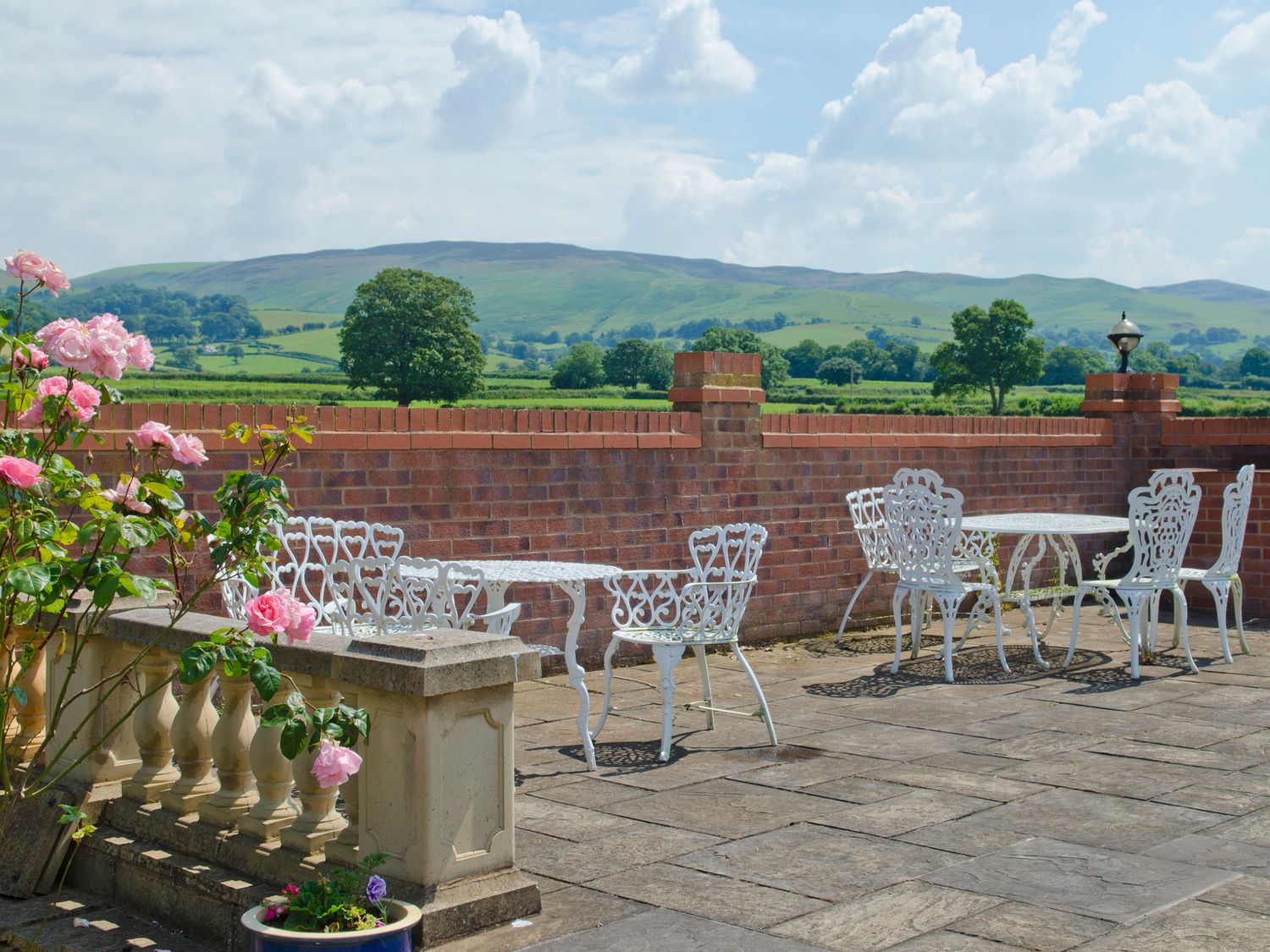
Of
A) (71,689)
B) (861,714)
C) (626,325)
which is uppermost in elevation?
(626,325)

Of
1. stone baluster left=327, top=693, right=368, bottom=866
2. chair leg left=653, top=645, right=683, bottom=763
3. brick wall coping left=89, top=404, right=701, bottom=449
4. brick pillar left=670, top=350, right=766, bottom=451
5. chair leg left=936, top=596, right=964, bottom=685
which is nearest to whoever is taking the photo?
stone baluster left=327, top=693, right=368, bottom=866

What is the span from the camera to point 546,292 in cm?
17062

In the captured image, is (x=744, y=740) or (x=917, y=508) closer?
(x=744, y=740)

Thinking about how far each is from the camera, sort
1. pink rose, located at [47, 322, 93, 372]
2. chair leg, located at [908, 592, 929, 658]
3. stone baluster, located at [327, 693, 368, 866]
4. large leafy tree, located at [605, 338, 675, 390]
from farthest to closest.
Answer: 1. large leafy tree, located at [605, 338, 675, 390]
2. chair leg, located at [908, 592, 929, 658]
3. stone baluster, located at [327, 693, 368, 866]
4. pink rose, located at [47, 322, 93, 372]

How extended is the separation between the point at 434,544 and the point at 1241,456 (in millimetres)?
7362

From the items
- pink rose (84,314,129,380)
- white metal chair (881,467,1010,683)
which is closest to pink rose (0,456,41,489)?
pink rose (84,314,129,380)

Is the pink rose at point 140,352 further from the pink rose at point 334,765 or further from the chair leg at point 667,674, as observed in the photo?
the chair leg at point 667,674

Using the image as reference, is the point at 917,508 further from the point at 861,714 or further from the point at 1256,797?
the point at 1256,797

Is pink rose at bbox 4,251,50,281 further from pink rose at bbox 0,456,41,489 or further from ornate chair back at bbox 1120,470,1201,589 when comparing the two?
ornate chair back at bbox 1120,470,1201,589

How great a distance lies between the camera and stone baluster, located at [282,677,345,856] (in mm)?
3613

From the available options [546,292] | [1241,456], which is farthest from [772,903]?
[546,292]

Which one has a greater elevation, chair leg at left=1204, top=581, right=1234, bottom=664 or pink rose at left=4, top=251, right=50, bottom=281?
pink rose at left=4, top=251, right=50, bottom=281

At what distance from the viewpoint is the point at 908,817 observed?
187 inches

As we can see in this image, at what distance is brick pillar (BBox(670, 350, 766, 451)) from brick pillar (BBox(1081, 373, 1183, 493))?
4.16 meters
